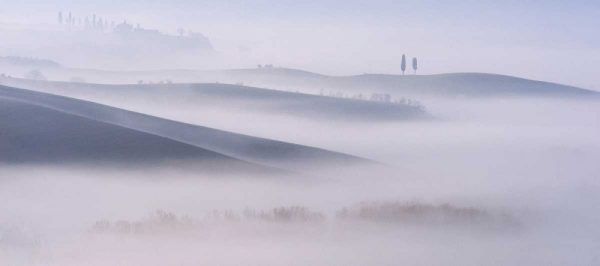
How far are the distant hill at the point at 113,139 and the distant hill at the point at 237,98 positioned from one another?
136mm

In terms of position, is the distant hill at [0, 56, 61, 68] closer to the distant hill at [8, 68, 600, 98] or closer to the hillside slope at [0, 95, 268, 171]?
the distant hill at [8, 68, 600, 98]

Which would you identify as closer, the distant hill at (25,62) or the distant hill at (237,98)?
the distant hill at (25,62)

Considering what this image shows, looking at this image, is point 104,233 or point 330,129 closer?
point 104,233

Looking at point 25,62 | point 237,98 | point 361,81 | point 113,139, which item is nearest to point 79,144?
point 113,139

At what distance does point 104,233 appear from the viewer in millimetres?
6035

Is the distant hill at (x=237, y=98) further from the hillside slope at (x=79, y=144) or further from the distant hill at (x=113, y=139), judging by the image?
the hillside slope at (x=79, y=144)

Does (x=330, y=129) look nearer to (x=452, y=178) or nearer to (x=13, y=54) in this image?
(x=452, y=178)

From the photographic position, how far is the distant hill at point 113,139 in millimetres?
7199

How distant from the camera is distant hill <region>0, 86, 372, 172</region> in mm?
7199

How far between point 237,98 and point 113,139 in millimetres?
1276

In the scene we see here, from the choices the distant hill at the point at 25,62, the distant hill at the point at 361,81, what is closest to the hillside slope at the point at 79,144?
the distant hill at the point at 25,62

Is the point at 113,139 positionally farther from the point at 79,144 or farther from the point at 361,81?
the point at 361,81

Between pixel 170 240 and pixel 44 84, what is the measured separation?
286 cm

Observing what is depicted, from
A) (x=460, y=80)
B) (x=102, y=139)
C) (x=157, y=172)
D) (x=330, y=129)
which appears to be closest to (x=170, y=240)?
(x=157, y=172)
